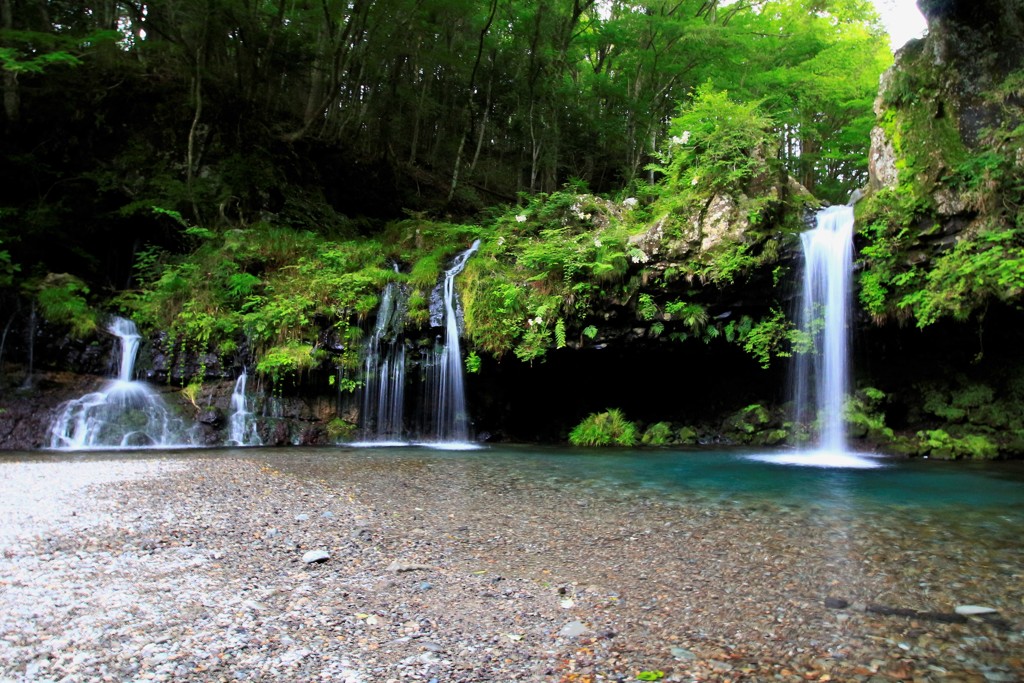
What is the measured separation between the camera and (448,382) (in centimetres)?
1171

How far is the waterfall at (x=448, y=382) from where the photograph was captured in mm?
11664

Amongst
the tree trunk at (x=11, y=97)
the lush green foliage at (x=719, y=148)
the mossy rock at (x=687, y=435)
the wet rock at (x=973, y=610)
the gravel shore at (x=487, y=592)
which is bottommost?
the gravel shore at (x=487, y=592)

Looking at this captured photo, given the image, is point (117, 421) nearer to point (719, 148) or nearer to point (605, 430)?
point (605, 430)

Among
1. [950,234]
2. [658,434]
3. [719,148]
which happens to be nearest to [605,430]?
[658,434]

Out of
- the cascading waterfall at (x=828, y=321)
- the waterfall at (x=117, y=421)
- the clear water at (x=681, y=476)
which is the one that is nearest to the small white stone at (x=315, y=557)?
the clear water at (x=681, y=476)

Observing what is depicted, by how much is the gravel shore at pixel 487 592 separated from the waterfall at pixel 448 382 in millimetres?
6700

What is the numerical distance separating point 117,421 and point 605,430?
363 inches

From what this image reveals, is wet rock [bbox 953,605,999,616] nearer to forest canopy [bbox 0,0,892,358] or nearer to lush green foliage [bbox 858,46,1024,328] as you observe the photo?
lush green foliage [bbox 858,46,1024,328]

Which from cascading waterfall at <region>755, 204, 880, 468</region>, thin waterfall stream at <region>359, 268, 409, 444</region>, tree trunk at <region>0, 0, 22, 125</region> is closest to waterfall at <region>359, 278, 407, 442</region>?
thin waterfall stream at <region>359, 268, 409, 444</region>

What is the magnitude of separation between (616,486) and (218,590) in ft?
13.3

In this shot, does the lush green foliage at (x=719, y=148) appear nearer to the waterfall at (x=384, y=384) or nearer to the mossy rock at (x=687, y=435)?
the mossy rock at (x=687, y=435)

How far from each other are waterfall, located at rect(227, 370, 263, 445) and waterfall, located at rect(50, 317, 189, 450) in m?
0.80

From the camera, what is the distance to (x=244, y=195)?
50.2 ft

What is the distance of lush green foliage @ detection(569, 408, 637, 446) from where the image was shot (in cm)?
1144
